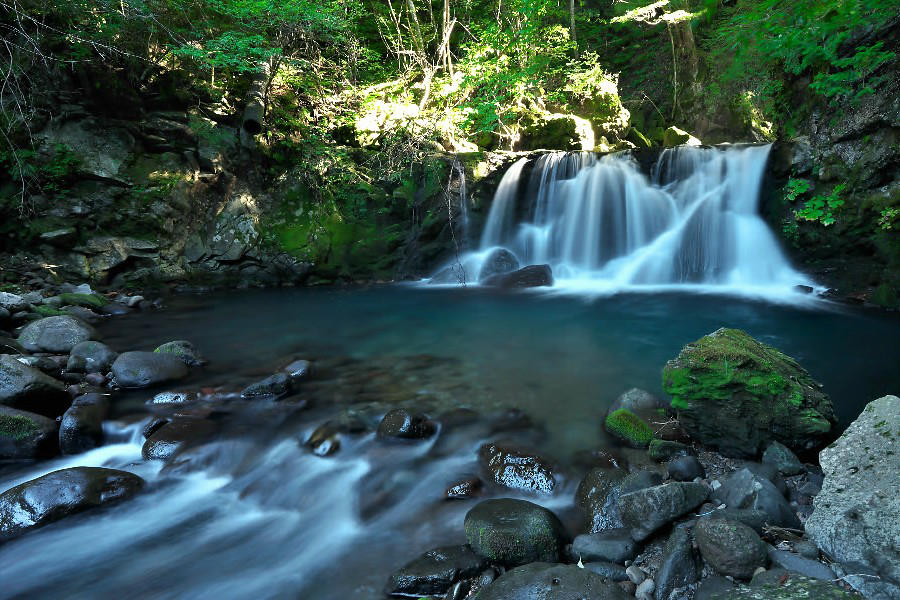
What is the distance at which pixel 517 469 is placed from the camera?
11.7 ft

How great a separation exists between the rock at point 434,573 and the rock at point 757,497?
1.50 metres

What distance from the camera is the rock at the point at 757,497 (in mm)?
2520

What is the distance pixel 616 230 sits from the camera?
12164mm

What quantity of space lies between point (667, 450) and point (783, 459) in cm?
73

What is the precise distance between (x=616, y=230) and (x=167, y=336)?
10.4 metres

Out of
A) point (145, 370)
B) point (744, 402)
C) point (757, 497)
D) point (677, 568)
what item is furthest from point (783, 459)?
point (145, 370)

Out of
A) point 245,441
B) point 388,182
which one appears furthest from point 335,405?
point 388,182

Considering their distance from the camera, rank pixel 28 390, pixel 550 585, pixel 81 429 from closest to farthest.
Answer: pixel 550 585 < pixel 81 429 < pixel 28 390

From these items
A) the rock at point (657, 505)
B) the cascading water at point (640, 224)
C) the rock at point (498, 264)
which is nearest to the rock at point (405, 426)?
the rock at point (657, 505)

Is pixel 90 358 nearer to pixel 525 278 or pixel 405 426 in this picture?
pixel 405 426

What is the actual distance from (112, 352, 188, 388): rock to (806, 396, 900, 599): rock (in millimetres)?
5953

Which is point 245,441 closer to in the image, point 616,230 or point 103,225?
point 103,225

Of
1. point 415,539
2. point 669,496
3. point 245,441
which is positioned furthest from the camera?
point 245,441

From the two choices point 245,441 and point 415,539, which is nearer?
point 415,539
